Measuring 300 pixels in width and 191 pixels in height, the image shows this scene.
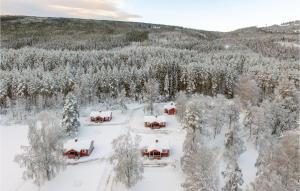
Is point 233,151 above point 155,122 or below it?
above

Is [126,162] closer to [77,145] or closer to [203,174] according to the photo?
[203,174]

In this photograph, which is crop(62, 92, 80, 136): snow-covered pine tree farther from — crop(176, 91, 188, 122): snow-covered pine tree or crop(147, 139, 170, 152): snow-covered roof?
crop(176, 91, 188, 122): snow-covered pine tree

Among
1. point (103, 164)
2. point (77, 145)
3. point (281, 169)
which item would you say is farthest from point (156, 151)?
point (281, 169)

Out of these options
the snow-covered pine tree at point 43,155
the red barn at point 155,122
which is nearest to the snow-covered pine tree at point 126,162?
the snow-covered pine tree at point 43,155

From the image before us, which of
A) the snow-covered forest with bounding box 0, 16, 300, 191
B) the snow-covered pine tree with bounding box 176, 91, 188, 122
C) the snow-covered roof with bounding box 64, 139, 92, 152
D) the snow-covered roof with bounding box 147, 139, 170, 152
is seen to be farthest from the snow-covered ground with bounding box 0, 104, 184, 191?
the snow-covered pine tree with bounding box 176, 91, 188, 122

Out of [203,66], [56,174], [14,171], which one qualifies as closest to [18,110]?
[14,171]

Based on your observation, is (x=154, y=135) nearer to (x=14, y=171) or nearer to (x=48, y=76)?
(x=14, y=171)
